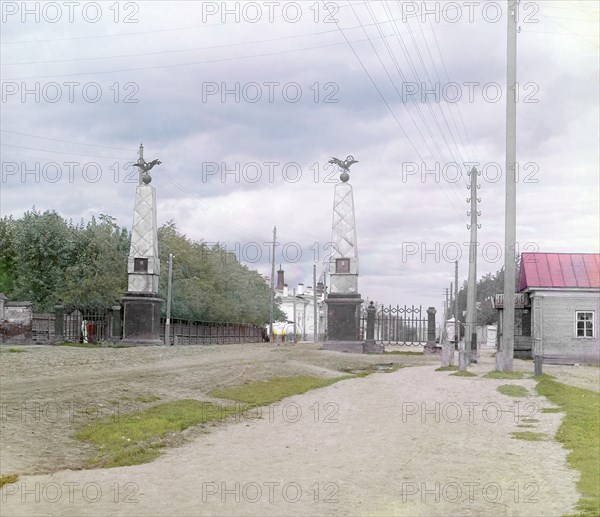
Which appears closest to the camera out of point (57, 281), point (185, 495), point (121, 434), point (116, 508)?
point (116, 508)

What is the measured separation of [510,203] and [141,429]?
15.1 metres

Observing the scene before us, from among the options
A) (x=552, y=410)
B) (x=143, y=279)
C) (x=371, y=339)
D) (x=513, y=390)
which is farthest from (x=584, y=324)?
(x=552, y=410)

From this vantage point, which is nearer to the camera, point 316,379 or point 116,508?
point 116,508

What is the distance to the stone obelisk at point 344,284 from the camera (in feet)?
111

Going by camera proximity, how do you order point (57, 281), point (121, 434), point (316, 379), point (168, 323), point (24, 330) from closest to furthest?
point (121, 434) < point (316, 379) < point (24, 330) < point (168, 323) < point (57, 281)

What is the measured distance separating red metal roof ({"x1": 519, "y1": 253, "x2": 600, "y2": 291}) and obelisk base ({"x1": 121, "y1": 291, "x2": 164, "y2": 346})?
56.5 ft

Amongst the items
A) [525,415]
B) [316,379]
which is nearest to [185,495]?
[525,415]

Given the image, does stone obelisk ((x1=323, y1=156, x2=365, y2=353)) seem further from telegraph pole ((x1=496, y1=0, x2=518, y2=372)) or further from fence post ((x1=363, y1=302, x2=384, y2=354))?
telegraph pole ((x1=496, y1=0, x2=518, y2=372))

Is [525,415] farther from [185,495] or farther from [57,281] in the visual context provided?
[57,281]

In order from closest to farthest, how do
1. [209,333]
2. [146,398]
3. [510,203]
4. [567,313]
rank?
1. [146,398]
2. [510,203]
3. [567,313]
4. [209,333]

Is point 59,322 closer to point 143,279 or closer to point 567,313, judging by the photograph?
point 143,279

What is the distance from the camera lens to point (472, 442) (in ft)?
40.2

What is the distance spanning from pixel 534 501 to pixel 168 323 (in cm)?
3532

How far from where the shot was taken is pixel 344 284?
34062mm
